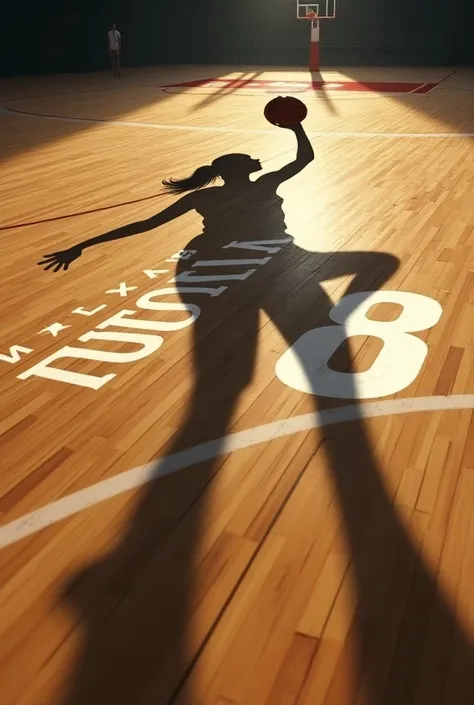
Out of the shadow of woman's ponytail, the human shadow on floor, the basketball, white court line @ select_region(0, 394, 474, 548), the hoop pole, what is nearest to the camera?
the human shadow on floor

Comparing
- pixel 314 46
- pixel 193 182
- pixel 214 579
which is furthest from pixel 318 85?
pixel 214 579

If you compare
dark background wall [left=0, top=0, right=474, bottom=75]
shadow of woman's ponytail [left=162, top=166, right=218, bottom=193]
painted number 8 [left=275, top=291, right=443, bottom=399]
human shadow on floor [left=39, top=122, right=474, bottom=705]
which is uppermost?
dark background wall [left=0, top=0, right=474, bottom=75]

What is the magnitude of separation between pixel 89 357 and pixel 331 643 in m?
2.30

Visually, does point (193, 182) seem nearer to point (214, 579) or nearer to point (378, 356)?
point (378, 356)

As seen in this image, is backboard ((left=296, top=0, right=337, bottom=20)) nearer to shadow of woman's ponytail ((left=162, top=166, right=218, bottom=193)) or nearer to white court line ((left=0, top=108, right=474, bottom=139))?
white court line ((left=0, top=108, right=474, bottom=139))

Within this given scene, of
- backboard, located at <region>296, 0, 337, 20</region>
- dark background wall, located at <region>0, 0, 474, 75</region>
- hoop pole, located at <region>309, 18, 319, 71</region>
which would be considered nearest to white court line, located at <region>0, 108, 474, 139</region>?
dark background wall, located at <region>0, 0, 474, 75</region>

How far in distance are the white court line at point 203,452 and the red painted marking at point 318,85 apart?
600 inches

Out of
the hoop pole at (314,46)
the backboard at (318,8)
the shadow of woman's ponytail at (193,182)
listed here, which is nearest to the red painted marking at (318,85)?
the hoop pole at (314,46)

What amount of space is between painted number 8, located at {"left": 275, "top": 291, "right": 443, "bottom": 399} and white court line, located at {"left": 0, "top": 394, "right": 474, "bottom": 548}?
141mm

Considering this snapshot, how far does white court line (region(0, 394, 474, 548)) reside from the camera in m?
2.57

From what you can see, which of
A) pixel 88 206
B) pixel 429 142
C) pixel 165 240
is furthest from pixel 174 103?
pixel 165 240

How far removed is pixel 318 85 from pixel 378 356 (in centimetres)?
1661

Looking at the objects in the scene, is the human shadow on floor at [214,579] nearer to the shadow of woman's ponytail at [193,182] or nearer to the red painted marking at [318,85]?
the shadow of woman's ponytail at [193,182]

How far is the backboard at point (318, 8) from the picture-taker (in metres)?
23.9
